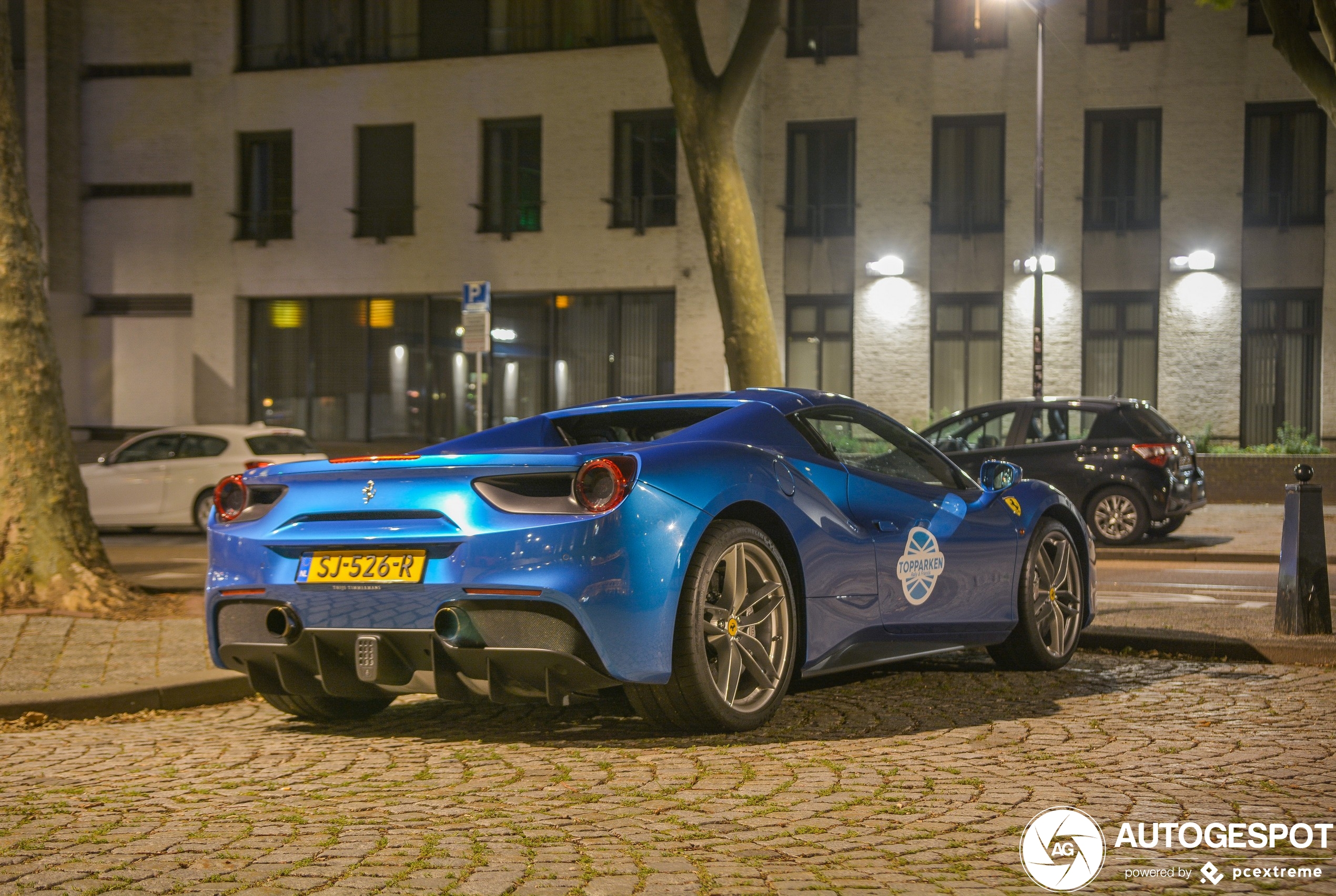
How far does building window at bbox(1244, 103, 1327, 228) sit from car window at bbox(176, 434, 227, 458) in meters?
18.6

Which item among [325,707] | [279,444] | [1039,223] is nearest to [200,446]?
[279,444]

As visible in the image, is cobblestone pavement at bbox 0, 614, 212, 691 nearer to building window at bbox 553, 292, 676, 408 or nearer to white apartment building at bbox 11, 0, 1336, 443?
white apartment building at bbox 11, 0, 1336, 443

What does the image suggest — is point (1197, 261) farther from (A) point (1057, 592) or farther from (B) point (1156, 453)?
(A) point (1057, 592)

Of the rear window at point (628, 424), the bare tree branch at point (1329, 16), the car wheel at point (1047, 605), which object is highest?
the bare tree branch at point (1329, 16)

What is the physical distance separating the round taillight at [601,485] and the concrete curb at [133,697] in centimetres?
238

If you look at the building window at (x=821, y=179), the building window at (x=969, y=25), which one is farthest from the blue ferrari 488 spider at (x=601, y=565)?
the building window at (x=969, y=25)

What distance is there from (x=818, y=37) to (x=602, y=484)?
25316 mm

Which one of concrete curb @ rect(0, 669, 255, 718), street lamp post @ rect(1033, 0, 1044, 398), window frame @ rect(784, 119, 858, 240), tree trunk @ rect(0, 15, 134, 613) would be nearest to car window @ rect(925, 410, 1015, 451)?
street lamp post @ rect(1033, 0, 1044, 398)

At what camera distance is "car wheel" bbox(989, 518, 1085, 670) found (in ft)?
23.6

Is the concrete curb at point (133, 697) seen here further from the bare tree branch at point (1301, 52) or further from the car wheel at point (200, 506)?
the car wheel at point (200, 506)

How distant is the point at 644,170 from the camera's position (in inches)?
1140

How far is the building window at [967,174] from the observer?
92.7ft

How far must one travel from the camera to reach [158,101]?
105 ft

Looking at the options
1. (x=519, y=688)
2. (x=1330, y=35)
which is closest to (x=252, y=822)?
(x=519, y=688)
